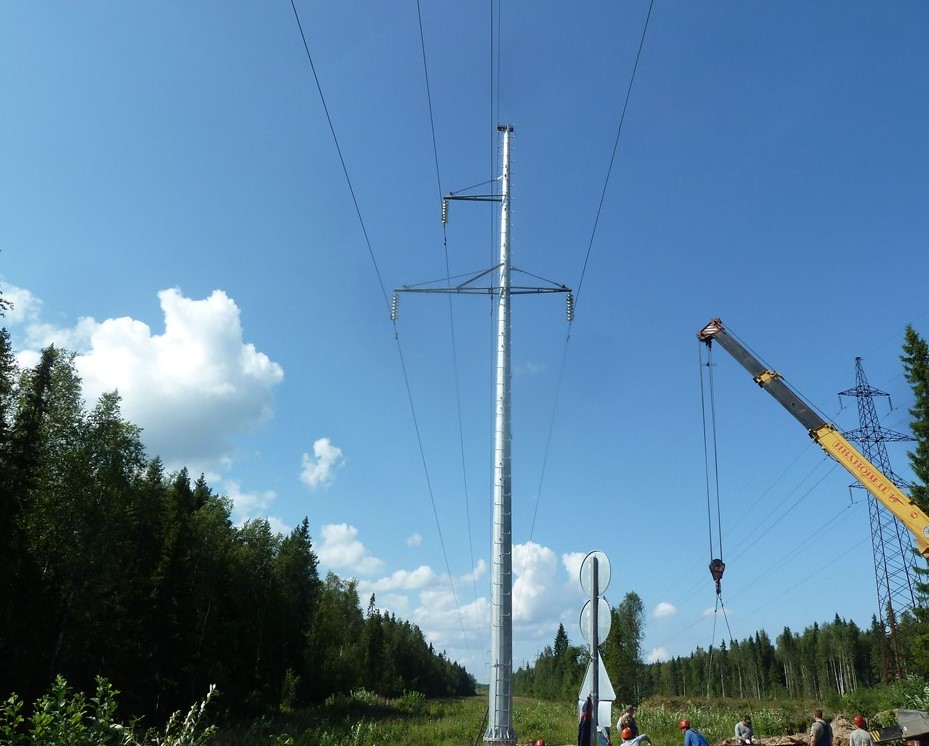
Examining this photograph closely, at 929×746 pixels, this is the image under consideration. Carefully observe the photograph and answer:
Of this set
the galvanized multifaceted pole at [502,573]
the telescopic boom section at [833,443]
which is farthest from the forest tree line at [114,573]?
the telescopic boom section at [833,443]

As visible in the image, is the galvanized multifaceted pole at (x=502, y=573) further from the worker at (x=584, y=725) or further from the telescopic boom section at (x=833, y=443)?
the telescopic boom section at (x=833, y=443)

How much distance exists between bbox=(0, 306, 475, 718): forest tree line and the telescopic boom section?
25.0 meters

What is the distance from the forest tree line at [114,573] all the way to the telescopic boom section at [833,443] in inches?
985

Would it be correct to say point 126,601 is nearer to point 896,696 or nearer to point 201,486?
point 201,486

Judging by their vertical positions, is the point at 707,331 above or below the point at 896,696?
above

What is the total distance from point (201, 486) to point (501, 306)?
170 feet

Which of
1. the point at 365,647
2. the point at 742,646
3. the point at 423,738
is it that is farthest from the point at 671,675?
A: the point at 423,738

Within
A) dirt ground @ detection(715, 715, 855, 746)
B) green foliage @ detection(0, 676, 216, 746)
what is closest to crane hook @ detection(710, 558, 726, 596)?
dirt ground @ detection(715, 715, 855, 746)

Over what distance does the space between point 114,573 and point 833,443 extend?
3253cm

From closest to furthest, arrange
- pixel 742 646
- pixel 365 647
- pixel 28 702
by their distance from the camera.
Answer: pixel 28 702
pixel 365 647
pixel 742 646

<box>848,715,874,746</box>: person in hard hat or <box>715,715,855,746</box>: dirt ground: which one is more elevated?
<box>848,715,874,746</box>: person in hard hat

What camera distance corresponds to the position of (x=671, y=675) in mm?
168250

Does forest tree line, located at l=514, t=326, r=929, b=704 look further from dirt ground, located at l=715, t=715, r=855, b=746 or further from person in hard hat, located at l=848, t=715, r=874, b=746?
person in hard hat, located at l=848, t=715, r=874, b=746

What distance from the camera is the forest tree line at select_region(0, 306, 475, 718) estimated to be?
96.2 ft
